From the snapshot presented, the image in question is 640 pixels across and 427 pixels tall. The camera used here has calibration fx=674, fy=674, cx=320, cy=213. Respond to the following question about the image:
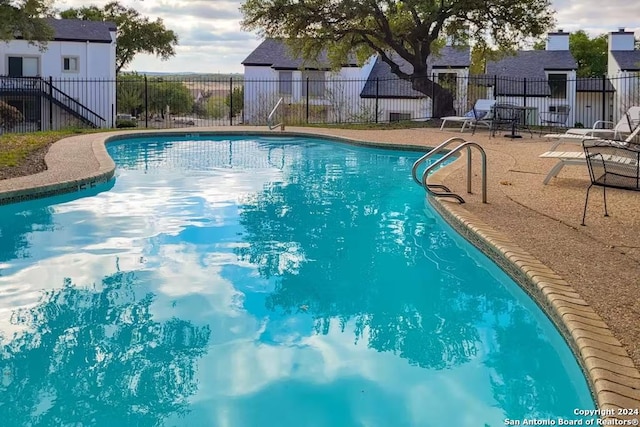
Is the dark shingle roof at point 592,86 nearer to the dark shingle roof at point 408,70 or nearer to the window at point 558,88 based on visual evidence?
the window at point 558,88

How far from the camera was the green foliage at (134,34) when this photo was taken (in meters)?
39.7

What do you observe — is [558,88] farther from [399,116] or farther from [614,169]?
[614,169]

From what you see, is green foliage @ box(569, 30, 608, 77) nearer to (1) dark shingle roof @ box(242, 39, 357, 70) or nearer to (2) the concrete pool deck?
(1) dark shingle roof @ box(242, 39, 357, 70)

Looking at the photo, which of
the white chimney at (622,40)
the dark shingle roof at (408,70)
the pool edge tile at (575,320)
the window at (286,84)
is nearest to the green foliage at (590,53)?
the white chimney at (622,40)

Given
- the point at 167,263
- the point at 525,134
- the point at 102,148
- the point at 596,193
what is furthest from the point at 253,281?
the point at 525,134

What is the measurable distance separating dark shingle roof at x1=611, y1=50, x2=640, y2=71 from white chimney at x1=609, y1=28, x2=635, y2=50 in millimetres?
855

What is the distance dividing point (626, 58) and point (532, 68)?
5057 millimetres

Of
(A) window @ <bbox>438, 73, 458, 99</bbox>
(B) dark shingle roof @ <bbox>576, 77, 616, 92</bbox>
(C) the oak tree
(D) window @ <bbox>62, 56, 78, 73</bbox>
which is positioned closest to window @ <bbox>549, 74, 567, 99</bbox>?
(B) dark shingle roof @ <bbox>576, 77, 616, 92</bbox>

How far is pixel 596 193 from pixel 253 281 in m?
4.82

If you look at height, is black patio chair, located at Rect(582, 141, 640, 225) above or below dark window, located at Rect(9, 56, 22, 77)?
below

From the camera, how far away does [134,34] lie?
1569 inches

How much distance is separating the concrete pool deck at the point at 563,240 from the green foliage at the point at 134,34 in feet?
98.1

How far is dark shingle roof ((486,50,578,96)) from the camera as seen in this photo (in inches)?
1278

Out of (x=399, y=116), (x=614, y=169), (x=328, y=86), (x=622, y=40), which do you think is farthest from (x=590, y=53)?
(x=614, y=169)
